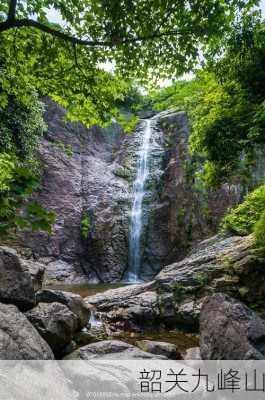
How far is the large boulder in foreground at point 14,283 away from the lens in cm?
636

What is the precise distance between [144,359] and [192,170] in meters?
13.7

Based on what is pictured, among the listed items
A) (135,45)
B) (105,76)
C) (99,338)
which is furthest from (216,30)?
(99,338)

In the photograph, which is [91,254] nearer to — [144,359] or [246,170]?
[246,170]

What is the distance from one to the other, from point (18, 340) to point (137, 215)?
15.3 m

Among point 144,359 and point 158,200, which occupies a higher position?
point 158,200

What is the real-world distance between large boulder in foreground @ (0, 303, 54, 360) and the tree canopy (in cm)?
320

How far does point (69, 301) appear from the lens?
795 centimetres

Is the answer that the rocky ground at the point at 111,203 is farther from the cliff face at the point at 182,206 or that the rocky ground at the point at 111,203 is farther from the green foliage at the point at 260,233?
the green foliage at the point at 260,233

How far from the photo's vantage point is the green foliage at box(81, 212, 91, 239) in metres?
19.8

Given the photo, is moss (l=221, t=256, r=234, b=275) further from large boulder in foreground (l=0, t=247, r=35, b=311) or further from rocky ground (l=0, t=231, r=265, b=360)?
large boulder in foreground (l=0, t=247, r=35, b=311)

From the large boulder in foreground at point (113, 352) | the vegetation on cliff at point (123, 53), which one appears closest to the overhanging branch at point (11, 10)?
the vegetation on cliff at point (123, 53)

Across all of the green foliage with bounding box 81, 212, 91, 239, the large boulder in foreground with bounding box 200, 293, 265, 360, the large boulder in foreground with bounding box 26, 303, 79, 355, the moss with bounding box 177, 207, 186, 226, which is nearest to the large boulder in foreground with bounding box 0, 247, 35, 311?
the large boulder in foreground with bounding box 26, 303, 79, 355

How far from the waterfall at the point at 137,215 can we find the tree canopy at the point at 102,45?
13.5 meters

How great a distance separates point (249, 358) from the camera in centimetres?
499
